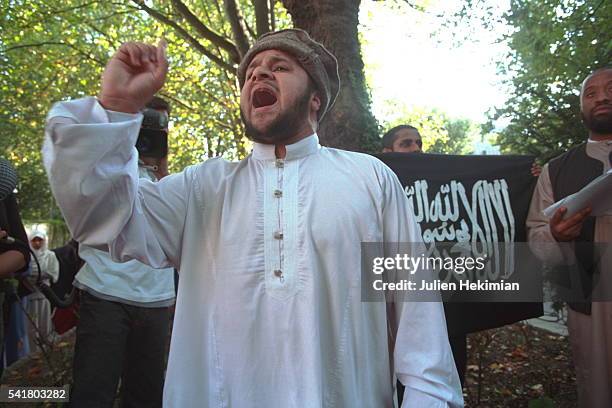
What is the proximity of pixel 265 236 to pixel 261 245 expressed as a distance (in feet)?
0.11

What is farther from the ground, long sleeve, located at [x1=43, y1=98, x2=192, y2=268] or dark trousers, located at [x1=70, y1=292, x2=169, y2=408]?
long sleeve, located at [x1=43, y1=98, x2=192, y2=268]

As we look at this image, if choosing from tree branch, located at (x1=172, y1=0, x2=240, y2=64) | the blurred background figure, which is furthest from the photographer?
tree branch, located at (x1=172, y1=0, x2=240, y2=64)

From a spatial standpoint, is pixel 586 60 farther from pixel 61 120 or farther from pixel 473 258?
pixel 61 120

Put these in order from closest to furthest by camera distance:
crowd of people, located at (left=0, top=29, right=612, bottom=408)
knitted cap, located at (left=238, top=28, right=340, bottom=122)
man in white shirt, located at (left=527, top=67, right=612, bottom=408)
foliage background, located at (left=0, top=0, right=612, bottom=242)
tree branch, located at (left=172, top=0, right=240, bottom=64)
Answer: crowd of people, located at (left=0, top=29, right=612, bottom=408) < knitted cap, located at (left=238, top=28, right=340, bottom=122) < man in white shirt, located at (left=527, top=67, right=612, bottom=408) < foliage background, located at (left=0, top=0, right=612, bottom=242) < tree branch, located at (left=172, top=0, right=240, bottom=64)

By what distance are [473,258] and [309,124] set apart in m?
1.81

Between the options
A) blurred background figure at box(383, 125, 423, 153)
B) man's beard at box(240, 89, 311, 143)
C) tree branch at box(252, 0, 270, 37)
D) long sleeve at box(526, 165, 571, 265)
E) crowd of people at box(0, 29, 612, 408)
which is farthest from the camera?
tree branch at box(252, 0, 270, 37)

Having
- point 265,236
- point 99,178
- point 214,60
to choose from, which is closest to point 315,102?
point 265,236

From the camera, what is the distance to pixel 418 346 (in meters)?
1.66

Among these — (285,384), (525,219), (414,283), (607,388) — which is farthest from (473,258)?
(285,384)

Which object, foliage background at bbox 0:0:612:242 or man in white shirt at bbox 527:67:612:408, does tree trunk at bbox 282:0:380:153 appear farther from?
man in white shirt at bbox 527:67:612:408

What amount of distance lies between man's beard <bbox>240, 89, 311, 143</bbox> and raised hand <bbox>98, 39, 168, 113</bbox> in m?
0.46

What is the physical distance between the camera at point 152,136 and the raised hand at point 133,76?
1.52 meters

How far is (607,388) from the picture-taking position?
268cm

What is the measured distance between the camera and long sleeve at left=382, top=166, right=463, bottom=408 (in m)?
A: 1.58
